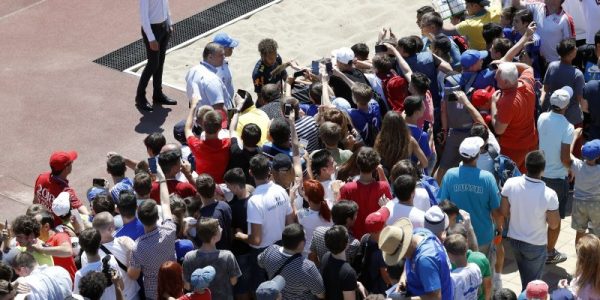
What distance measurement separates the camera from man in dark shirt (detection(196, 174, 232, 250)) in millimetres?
8992

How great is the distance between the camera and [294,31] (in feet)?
52.4

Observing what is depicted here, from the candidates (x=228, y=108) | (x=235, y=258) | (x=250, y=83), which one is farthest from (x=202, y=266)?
(x=250, y=83)

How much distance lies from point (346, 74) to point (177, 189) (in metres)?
2.63

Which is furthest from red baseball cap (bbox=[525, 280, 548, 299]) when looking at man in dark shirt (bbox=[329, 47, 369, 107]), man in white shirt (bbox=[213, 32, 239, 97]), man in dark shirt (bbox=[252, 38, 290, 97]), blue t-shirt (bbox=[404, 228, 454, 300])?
man in white shirt (bbox=[213, 32, 239, 97])

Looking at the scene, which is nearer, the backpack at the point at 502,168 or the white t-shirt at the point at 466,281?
the white t-shirt at the point at 466,281

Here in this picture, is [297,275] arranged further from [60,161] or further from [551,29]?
[551,29]

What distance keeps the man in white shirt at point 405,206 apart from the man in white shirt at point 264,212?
91cm

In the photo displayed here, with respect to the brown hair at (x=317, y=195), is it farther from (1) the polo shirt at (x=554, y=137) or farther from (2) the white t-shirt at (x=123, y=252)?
(1) the polo shirt at (x=554, y=137)

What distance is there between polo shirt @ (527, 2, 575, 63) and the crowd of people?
0.02m

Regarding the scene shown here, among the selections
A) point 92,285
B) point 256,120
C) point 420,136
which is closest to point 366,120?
point 420,136

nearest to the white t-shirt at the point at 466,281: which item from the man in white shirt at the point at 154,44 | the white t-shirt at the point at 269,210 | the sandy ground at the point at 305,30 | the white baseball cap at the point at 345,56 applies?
the white t-shirt at the point at 269,210

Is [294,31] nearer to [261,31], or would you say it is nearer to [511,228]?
[261,31]

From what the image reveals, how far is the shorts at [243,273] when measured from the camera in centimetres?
931

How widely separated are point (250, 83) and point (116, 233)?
593cm
